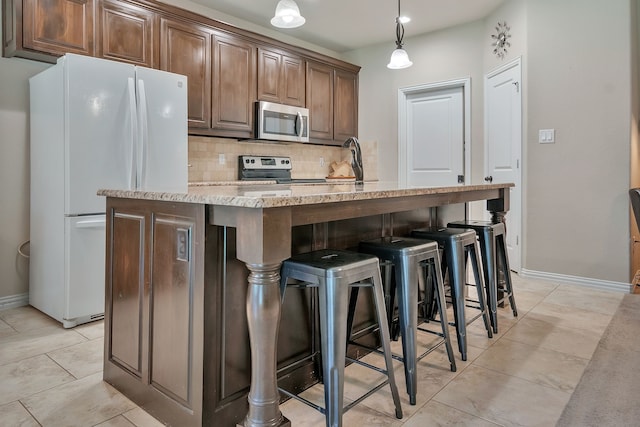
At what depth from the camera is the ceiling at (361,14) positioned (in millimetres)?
4102

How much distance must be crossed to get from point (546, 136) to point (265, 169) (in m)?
2.72

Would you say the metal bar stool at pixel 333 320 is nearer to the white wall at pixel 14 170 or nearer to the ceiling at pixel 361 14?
the white wall at pixel 14 170

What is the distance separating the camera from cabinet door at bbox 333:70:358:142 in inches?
206

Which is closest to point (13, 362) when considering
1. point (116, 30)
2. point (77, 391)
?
point (77, 391)

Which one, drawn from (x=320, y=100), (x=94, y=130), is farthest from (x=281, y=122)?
(x=94, y=130)

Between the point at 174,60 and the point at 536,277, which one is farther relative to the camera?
the point at 536,277

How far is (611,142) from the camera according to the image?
349 centimetres

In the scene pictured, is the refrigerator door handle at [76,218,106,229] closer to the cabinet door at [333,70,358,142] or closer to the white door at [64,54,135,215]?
the white door at [64,54,135,215]

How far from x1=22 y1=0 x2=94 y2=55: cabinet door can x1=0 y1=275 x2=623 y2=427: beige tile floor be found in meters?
1.81

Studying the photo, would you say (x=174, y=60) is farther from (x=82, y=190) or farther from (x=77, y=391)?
(x=77, y=391)

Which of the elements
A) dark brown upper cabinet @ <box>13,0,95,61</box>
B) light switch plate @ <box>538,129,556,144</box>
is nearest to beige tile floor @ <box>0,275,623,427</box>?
light switch plate @ <box>538,129,556,144</box>

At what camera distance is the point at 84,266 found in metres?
2.72

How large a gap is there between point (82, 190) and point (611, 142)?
3.97m

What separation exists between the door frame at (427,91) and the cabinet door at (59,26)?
298 centimetres
